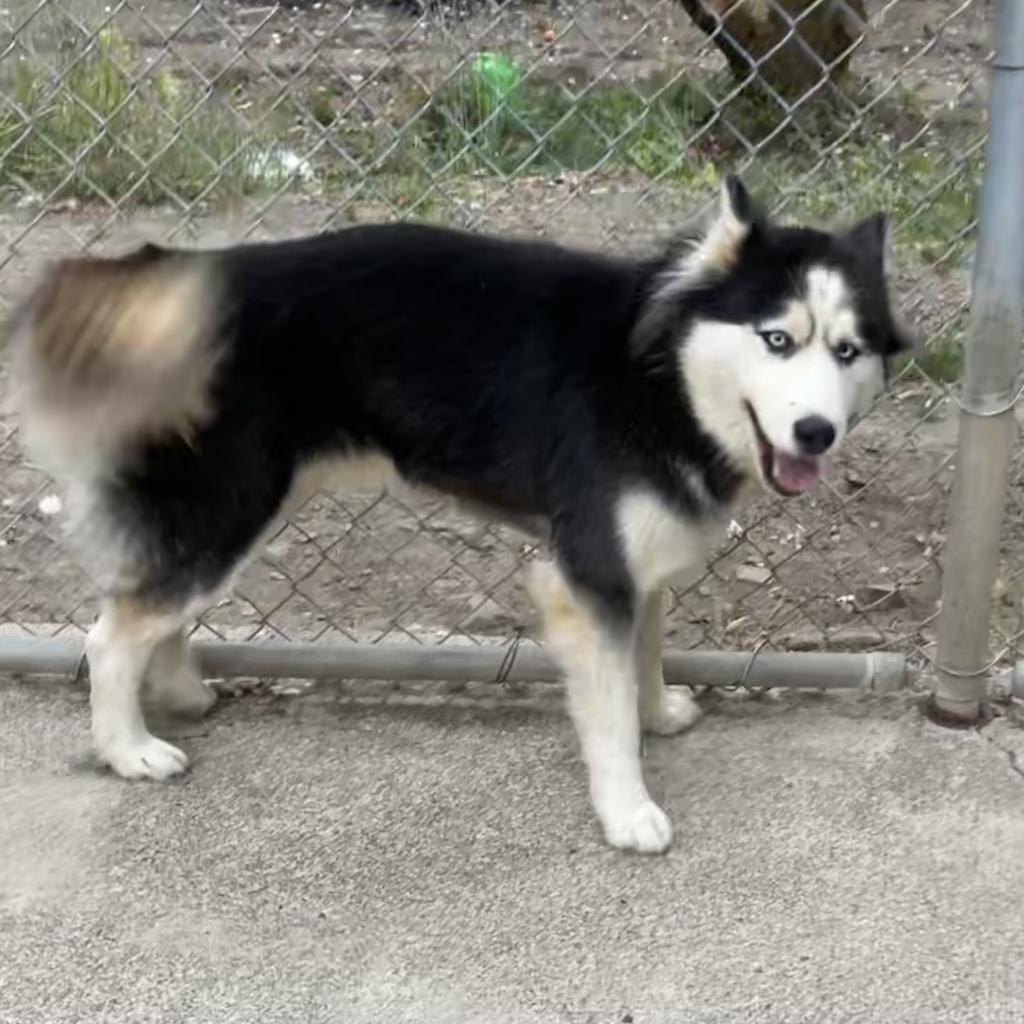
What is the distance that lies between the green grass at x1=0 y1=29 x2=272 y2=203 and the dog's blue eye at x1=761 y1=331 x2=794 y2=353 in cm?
206

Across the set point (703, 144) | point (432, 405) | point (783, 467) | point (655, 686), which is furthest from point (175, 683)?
point (703, 144)

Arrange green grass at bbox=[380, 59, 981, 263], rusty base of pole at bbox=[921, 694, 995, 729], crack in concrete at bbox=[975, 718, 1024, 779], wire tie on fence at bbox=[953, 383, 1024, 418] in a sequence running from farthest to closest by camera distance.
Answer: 1. green grass at bbox=[380, 59, 981, 263]
2. rusty base of pole at bbox=[921, 694, 995, 729]
3. crack in concrete at bbox=[975, 718, 1024, 779]
4. wire tie on fence at bbox=[953, 383, 1024, 418]

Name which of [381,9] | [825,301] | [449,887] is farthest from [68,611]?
[381,9]

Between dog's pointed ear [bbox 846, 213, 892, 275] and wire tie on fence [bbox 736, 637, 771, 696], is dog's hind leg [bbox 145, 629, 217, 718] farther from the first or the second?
dog's pointed ear [bbox 846, 213, 892, 275]

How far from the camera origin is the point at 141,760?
8.13 feet

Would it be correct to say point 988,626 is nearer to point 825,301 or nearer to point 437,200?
point 825,301

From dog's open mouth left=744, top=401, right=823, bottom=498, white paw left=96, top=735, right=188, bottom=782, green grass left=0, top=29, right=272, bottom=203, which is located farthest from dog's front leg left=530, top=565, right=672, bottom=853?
green grass left=0, top=29, right=272, bottom=203

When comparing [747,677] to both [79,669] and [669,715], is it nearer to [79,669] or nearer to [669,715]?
[669,715]

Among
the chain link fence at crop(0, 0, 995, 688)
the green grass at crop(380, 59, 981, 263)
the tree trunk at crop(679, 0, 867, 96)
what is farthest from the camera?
the tree trunk at crop(679, 0, 867, 96)

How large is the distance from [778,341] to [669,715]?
32.6 inches

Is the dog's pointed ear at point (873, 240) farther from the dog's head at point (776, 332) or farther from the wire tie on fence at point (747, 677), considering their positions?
the wire tie on fence at point (747, 677)

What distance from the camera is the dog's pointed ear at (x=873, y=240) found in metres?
2.19

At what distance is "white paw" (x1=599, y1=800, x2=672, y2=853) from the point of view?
2295mm

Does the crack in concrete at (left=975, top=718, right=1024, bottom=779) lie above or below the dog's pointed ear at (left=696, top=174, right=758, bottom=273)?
below
